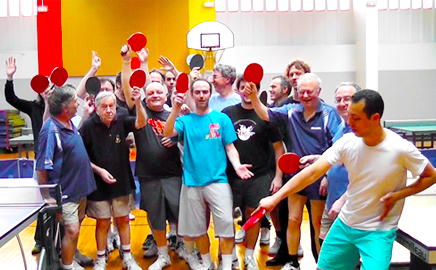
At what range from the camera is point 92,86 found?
5180mm

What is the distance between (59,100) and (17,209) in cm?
120

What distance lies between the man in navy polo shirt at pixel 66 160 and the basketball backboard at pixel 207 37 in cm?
778

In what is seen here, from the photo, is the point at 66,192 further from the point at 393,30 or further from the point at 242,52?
the point at 393,30

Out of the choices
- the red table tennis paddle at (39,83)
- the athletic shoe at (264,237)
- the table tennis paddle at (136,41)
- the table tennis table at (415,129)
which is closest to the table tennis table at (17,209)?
the red table tennis paddle at (39,83)

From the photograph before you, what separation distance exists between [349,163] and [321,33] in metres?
13.5

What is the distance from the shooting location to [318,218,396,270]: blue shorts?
310 cm

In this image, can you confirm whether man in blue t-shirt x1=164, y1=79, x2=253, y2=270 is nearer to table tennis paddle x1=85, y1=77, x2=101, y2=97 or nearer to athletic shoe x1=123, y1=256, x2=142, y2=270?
athletic shoe x1=123, y1=256, x2=142, y2=270

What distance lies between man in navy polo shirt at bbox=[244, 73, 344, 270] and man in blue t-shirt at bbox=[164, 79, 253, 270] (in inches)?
16.6

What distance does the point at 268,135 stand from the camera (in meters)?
4.89

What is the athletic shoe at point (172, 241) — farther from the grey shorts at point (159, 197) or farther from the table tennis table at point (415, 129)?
the table tennis table at point (415, 129)

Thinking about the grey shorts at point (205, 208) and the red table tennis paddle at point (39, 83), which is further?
the red table tennis paddle at point (39, 83)

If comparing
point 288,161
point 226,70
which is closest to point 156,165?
point 226,70

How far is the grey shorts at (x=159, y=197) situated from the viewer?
198 inches

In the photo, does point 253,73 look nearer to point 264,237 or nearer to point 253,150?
point 253,150
